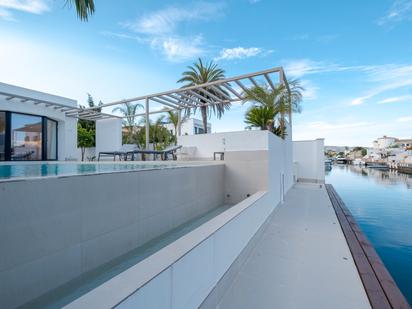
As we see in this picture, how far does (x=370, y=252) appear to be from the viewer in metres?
4.62

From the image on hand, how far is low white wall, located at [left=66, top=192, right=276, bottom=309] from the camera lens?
1.31 m

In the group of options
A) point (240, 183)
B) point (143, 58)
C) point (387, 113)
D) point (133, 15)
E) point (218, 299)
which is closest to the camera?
point (218, 299)

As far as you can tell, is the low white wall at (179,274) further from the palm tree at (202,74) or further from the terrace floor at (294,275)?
the palm tree at (202,74)

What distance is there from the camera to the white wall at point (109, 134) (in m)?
15.4

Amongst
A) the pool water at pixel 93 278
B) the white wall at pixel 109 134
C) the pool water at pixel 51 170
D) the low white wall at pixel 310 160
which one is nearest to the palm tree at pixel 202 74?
the white wall at pixel 109 134

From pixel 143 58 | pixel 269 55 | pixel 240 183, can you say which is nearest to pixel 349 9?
pixel 269 55

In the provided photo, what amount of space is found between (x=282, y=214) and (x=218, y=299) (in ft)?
17.0

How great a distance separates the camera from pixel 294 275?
11.9 feet

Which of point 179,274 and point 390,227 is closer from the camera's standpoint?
point 179,274

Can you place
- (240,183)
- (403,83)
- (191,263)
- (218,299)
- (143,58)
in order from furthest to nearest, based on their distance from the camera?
1. (403,83)
2. (143,58)
3. (240,183)
4. (218,299)
5. (191,263)

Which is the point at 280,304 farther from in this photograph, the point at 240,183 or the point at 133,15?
the point at 133,15

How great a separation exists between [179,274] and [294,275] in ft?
8.51

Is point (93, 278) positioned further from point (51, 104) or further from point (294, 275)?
point (51, 104)

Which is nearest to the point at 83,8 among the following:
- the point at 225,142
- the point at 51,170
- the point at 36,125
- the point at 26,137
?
the point at 51,170
